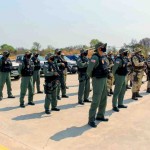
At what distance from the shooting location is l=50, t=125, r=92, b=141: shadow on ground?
6402 millimetres

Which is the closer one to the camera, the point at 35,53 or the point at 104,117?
the point at 104,117

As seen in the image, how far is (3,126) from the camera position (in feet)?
23.8

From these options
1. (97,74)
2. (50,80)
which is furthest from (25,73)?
(97,74)

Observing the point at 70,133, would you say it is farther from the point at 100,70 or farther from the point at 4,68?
the point at 4,68

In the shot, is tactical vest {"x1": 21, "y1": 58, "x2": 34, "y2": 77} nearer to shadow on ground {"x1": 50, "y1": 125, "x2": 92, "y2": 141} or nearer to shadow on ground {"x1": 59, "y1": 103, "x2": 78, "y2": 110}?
shadow on ground {"x1": 59, "y1": 103, "x2": 78, "y2": 110}

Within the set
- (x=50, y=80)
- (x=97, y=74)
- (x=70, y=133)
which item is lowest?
(x=70, y=133)

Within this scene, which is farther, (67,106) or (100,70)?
(67,106)

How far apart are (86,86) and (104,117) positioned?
2354mm

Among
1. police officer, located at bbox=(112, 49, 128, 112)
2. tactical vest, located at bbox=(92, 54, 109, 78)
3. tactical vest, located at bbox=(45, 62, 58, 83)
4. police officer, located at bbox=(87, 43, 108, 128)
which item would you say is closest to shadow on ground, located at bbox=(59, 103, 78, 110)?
tactical vest, located at bbox=(45, 62, 58, 83)

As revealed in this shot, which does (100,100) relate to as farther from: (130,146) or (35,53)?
(35,53)

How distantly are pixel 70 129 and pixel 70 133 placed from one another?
0.31 meters

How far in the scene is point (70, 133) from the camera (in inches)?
263

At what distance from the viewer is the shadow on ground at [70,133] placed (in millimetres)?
6402

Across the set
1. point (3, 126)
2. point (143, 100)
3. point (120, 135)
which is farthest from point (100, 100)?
point (143, 100)
